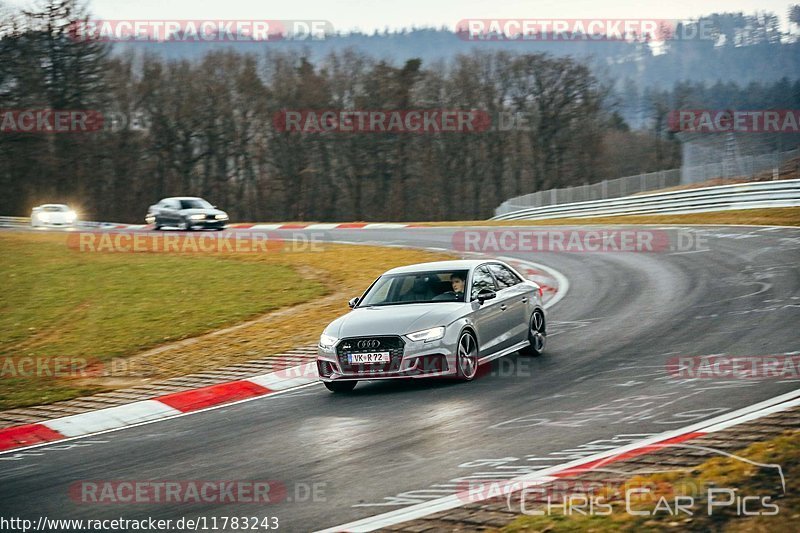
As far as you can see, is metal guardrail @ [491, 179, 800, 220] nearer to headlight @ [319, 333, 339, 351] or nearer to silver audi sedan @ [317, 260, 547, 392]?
silver audi sedan @ [317, 260, 547, 392]

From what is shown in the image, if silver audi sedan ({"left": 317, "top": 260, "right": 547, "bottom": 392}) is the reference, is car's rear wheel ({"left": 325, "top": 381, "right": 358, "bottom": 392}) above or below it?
below

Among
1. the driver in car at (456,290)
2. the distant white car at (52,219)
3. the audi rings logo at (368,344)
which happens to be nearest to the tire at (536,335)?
the driver in car at (456,290)

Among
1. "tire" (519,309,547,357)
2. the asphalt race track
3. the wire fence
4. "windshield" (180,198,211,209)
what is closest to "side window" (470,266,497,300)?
"tire" (519,309,547,357)

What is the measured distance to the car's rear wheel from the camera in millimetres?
11484

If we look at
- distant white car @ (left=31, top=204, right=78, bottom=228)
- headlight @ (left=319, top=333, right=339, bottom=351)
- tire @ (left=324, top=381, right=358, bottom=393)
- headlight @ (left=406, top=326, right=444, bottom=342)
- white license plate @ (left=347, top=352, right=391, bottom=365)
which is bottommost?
tire @ (left=324, top=381, right=358, bottom=393)

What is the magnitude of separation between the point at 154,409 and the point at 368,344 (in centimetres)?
281

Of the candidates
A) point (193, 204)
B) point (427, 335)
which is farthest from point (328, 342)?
point (193, 204)

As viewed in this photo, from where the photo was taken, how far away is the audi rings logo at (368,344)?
1096 cm

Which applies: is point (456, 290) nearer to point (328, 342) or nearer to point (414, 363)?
point (414, 363)

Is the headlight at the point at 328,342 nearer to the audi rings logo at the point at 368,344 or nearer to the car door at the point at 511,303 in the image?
the audi rings logo at the point at 368,344

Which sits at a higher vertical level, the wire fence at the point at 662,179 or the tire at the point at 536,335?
the wire fence at the point at 662,179

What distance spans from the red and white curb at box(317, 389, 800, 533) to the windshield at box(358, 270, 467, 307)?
4.30 meters

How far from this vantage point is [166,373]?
46.0 feet

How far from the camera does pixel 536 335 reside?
12977mm
